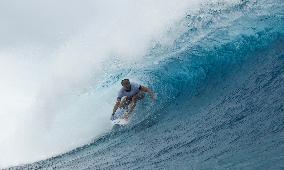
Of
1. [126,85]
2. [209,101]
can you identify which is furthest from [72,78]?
[209,101]

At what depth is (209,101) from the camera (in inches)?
464

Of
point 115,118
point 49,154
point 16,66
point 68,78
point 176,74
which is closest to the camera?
point 49,154

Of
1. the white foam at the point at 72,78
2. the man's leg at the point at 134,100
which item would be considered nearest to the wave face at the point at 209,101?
the man's leg at the point at 134,100

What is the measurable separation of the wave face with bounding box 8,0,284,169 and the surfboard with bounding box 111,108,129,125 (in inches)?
9.9

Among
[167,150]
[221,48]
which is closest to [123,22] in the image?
[221,48]

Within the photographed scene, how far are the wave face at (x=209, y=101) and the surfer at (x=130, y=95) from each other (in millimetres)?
234

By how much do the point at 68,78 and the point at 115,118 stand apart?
5718mm

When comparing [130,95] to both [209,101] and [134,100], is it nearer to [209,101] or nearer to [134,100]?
[134,100]

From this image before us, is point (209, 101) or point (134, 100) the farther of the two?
point (134, 100)

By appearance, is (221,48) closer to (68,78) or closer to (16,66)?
(68,78)

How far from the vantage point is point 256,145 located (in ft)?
26.6

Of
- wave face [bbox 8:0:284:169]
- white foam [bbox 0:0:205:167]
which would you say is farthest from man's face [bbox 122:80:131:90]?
white foam [bbox 0:0:205:167]

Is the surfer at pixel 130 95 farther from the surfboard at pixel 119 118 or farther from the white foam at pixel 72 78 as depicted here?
the white foam at pixel 72 78

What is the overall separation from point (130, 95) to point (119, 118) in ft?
2.04
